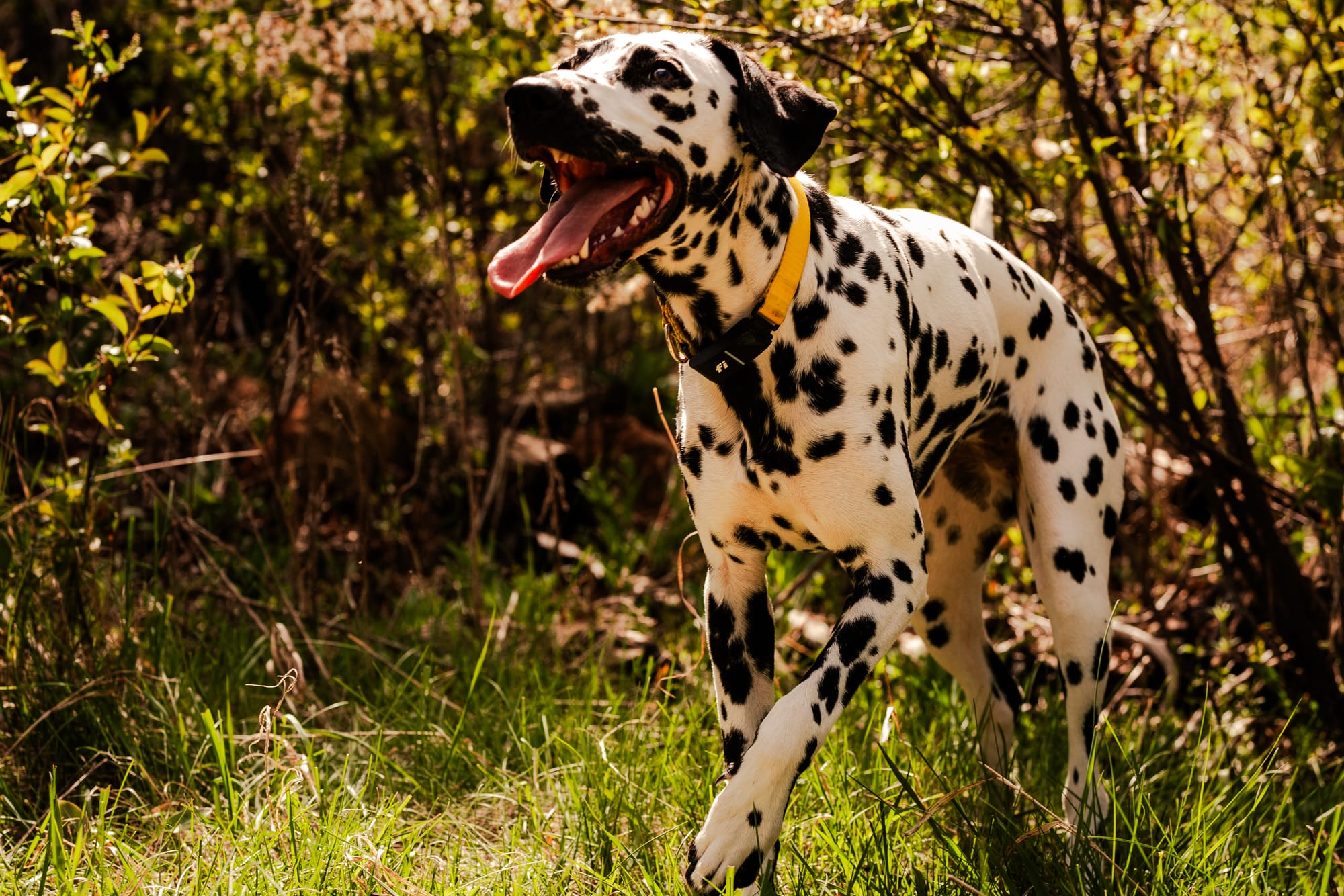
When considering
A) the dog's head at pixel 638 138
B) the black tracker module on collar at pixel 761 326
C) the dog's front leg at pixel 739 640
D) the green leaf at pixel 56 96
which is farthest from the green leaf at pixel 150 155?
the dog's front leg at pixel 739 640

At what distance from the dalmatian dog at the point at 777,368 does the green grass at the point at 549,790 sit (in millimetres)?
257

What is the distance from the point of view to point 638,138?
2.54 m

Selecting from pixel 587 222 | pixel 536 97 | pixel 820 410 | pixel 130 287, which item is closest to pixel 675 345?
pixel 820 410

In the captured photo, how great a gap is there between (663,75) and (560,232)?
16.9 inches

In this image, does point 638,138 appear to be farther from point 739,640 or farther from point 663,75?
Answer: point 739,640

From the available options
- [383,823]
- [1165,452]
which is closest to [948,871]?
[383,823]

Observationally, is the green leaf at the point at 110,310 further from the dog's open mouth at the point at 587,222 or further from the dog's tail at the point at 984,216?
the dog's tail at the point at 984,216

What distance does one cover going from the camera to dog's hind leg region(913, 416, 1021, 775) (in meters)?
3.74

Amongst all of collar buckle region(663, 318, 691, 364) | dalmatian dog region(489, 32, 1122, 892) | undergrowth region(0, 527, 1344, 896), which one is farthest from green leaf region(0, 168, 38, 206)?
collar buckle region(663, 318, 691, 364)

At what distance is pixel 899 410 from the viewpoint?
2.92 meters

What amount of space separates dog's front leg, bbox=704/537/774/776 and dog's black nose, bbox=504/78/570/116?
1.08m

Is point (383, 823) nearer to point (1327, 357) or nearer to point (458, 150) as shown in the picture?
point (458, 150)

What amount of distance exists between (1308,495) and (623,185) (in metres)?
2.64

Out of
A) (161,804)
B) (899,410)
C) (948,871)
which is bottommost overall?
(161,804)
